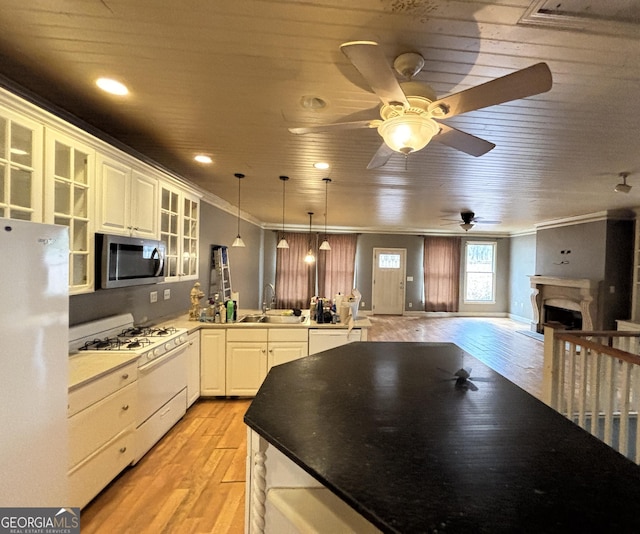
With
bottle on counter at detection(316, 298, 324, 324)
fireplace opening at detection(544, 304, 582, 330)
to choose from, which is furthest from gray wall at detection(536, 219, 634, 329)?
bottle on counter at detection(316, 298, 324, 324)

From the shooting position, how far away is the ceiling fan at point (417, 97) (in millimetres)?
1062

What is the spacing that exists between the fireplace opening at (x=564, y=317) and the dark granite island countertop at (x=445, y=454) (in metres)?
6.46

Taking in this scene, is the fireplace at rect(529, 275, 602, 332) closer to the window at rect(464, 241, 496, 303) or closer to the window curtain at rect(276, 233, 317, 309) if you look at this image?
the window at rect(464, 241, 496, 303)

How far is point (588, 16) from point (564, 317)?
728 cm

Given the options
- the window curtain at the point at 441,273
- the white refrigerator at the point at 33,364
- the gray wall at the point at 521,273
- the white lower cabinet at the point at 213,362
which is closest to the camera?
A: the white refrigerator at the point at 33,364

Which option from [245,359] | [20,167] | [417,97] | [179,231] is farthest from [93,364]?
[417,97]

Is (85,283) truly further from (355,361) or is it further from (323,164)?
(323,164)

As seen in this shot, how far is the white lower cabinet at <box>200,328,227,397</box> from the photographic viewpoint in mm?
3326

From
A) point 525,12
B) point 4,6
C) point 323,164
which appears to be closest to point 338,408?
point 525,12

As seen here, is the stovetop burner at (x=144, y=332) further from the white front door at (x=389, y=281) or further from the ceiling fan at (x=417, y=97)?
the white front door at (x=389, y=281)

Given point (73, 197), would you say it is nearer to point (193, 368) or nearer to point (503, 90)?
point (193, 368)

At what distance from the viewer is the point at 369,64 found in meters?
1.07

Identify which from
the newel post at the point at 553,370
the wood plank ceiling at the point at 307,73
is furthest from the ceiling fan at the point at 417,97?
the newel post at the point at 553,370

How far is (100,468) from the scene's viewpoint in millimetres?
1903
